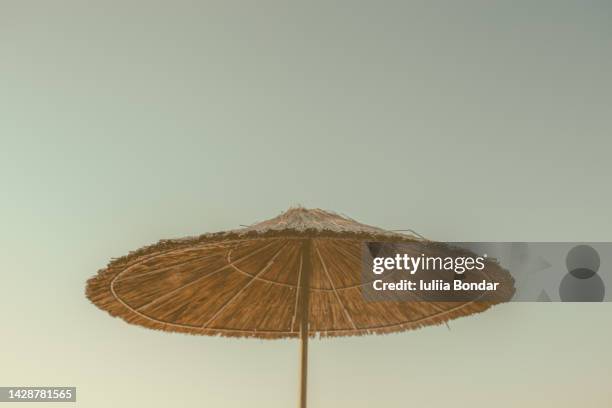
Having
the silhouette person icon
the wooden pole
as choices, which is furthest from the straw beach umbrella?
the silhouette person icon

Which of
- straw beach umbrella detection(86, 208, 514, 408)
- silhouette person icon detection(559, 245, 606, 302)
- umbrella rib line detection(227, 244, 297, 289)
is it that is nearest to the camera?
straw beach umbrella detection(86, 208, 514, 408)

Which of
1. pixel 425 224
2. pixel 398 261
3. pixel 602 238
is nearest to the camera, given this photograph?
pixel 398 261

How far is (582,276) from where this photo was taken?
2.46 meters

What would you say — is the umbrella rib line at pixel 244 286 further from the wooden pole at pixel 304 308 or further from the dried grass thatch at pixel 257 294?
the wooden pole at pixel 304 308

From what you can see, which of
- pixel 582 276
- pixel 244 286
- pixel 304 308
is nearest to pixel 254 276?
pixel 244 286

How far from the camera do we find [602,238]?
2.57 metres

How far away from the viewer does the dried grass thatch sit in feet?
6.97

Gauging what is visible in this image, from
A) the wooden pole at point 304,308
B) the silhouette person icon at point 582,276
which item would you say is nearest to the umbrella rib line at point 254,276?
the wooden pole at point 304,308

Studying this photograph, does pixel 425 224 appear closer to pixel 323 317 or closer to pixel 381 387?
pixel 323 317

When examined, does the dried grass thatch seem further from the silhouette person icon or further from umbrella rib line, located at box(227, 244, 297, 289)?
the silhouette person icon

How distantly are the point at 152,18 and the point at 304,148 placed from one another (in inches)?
34.4

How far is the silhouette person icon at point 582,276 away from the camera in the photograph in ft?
8.00

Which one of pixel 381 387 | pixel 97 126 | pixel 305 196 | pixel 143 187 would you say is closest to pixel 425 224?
pixel 305 196

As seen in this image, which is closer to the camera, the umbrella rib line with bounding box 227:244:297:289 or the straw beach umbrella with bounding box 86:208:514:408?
the straw beach umbrella with bounding box 86:208:514:408
